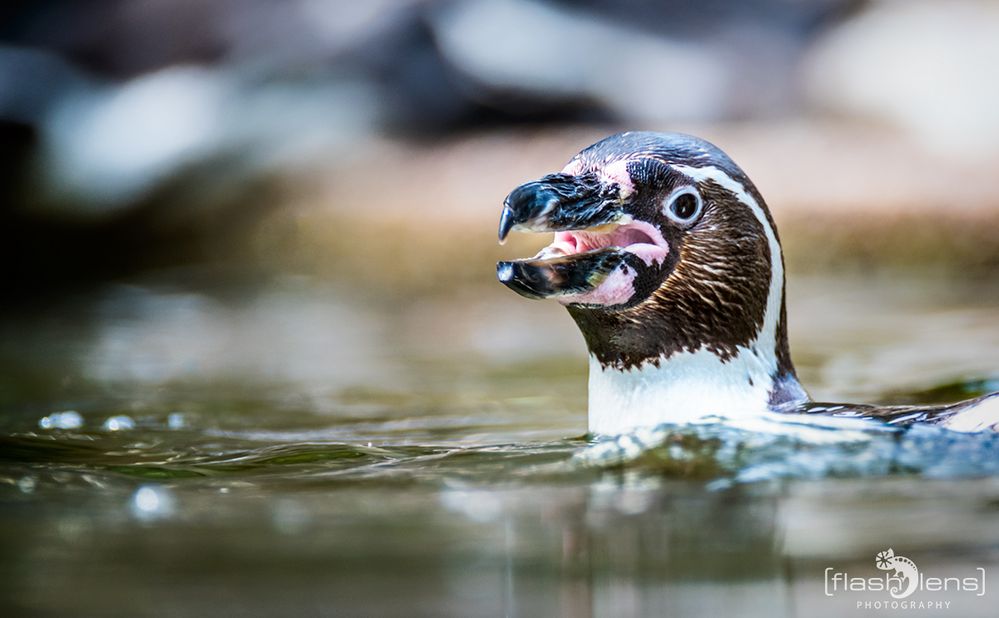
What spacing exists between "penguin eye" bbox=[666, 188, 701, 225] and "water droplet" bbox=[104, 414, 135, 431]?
1.78 meters

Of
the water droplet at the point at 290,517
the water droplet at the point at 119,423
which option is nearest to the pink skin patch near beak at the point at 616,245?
the water droplet at the point at 290,517

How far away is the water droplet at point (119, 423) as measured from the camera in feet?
13.7

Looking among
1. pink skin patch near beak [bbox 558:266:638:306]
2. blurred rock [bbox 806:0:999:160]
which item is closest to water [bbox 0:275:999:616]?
pink skin patch near beak [bbox 558:266:638:306]

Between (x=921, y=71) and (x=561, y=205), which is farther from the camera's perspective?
(x=921, y=71)

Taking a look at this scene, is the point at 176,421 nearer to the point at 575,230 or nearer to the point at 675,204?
the point at 575,230

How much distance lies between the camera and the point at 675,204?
3.34 metres

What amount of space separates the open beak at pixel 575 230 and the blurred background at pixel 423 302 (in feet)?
1.38

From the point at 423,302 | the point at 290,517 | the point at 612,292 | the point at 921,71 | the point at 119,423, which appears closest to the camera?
the point at 290,517

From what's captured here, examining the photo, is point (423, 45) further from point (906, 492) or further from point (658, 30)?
point (906, 492)

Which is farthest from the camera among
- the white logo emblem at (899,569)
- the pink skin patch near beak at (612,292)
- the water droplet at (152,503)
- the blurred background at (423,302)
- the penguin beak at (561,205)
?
the pink skin patch near beak at (612,292)

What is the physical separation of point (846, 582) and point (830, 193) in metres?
6.40

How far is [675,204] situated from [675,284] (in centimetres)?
18

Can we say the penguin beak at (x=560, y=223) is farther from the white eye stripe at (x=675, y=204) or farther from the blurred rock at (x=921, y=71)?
the blurred rock at (x=921, y=71)

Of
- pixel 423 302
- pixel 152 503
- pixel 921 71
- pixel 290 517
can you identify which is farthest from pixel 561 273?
pixel 921 71
